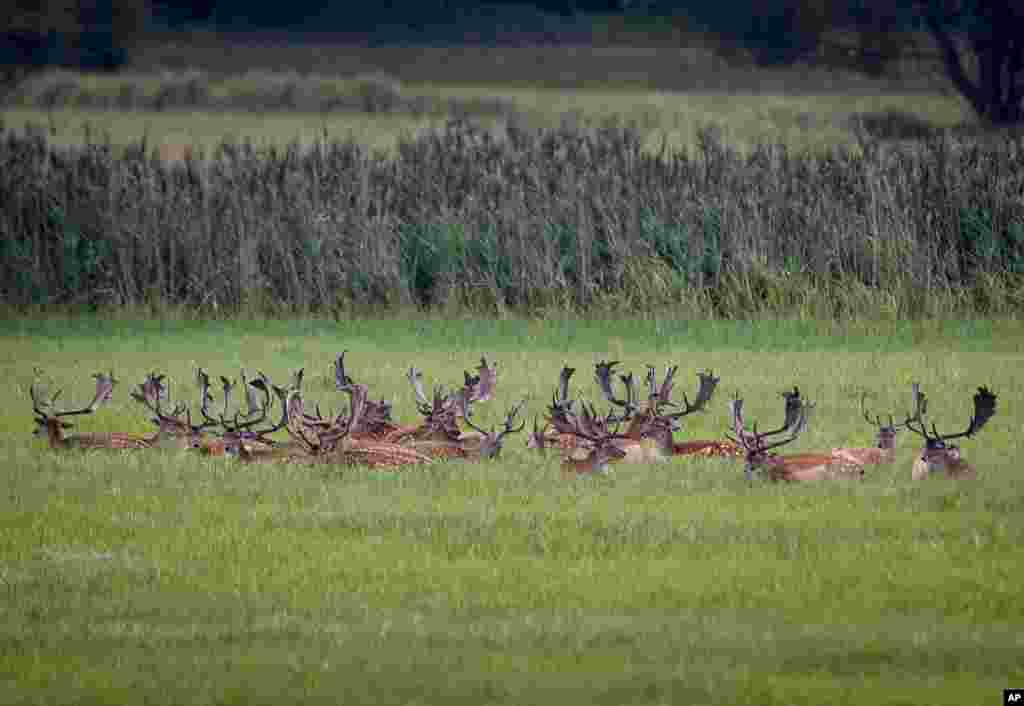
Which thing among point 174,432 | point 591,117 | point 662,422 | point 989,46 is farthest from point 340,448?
point 989,46

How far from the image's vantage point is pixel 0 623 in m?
7.30

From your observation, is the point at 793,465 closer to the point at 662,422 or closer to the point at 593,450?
the point at 662,422

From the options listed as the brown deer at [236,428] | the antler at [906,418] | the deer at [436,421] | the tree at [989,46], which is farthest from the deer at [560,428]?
the tree at [989,46]

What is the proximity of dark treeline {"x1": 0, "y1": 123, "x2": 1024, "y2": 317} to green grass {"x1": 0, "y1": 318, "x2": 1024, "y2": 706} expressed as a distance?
573cm

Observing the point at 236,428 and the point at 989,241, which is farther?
the point at 989,241

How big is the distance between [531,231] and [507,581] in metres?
10.7

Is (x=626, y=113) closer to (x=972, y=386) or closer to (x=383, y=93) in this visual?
(x=383, y=93)

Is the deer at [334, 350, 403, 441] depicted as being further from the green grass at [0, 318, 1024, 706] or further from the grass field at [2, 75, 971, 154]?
the grass field at [2, 75, 971, 154]

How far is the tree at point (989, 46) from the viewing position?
1800 inches

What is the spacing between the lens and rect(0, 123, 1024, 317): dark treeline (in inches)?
695

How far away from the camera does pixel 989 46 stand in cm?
4672

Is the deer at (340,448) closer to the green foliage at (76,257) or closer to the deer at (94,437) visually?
the deer at (94,437)

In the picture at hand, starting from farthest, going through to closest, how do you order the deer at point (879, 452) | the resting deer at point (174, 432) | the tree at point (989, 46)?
1. the tree at point (989, 46)
2. the resting deer at point (174, 432)
3. the deer at point (879, 452)

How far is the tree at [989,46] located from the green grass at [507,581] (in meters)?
35.5
